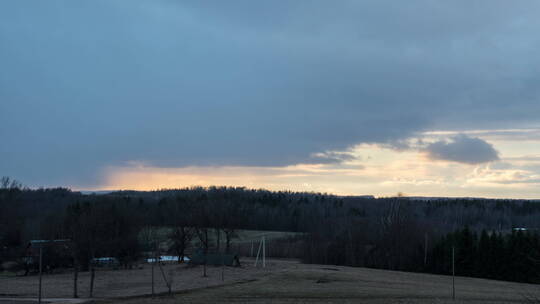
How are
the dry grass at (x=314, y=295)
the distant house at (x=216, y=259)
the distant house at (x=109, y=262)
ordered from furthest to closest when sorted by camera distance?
1. the distant house at (x=109, y=262)
2. the distant house at (x=216, y=259)
3. the dry grass at (x=314, y=295)

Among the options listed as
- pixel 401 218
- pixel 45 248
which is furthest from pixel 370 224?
pixel 45 248

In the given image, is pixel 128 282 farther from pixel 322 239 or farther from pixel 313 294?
pixel 322 239

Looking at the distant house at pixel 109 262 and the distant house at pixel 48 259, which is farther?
the distant house at pixel 109 262

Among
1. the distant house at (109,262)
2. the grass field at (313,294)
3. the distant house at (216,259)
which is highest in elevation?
the grass field at (313,294)

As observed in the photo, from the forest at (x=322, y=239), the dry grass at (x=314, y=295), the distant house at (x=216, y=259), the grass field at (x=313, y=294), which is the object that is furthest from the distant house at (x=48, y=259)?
the dry grass at (x=314, y=295)

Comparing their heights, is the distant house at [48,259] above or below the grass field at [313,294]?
below

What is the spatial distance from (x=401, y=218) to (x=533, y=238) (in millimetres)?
26219

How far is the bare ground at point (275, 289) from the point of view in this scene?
30.7 metres

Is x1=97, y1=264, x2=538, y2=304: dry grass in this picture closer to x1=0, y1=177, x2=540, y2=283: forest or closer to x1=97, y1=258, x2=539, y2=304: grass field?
x1=97, y1=258, x2=539, y2=304: grass field

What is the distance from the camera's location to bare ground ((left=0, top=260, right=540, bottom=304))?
30.7 m

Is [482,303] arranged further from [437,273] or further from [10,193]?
[10,193]

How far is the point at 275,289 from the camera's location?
35.8 meters

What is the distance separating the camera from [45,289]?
41.8 m

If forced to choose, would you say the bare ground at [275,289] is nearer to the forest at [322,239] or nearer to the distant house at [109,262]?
the forest at [322,239]
